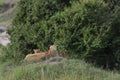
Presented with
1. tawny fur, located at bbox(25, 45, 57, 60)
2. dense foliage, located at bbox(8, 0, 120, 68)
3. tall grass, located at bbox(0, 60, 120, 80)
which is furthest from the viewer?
dense foliage, located at bbox(8, 0, 120, 68)

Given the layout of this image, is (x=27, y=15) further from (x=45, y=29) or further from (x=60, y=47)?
(x=60, y=47)

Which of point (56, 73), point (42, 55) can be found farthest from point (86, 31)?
point (56, 73)

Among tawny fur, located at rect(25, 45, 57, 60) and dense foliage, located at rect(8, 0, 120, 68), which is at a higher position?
dense foliage, located at rect(8, 0, 120, 68)

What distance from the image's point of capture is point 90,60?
1298cm

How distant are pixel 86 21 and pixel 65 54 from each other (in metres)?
1.32

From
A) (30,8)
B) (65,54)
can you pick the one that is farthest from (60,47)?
(30,8)

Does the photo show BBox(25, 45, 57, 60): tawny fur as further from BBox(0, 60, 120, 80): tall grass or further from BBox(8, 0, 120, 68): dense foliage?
BBox(0, 60, 120, 80): tall grass

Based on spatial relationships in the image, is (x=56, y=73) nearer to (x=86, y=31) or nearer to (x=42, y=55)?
(x=42, y=55)

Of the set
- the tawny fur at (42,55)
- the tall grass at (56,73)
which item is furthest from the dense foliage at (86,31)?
the tall grass at (56,73)

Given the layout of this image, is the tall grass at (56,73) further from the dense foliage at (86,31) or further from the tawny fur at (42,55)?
the dense foliage at (86,31)

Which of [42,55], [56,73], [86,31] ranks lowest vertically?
[56,73]

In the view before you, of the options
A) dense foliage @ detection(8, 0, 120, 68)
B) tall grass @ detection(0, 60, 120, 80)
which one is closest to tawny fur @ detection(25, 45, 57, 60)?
dense foliage @ detection(8, 0, 120, 68)

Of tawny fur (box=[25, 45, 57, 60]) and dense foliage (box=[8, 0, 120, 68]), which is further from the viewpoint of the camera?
dense foliage (box=[8, 0, 120, 68])

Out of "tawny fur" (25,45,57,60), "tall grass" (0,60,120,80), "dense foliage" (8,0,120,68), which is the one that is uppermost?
"dense foliage" (8,0,120,68)
